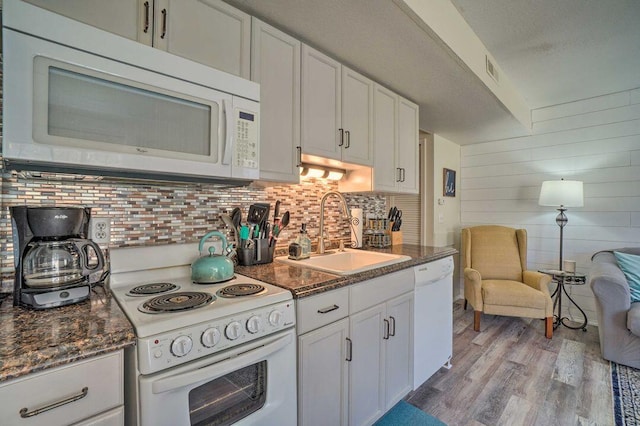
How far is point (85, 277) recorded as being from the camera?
3.47 feet

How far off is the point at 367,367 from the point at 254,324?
2.66ft

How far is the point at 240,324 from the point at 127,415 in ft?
1.30

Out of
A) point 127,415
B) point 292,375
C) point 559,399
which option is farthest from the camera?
point 559,399

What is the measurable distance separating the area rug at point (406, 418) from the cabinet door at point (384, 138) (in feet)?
4.79

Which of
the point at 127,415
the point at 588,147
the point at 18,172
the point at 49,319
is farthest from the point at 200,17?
the point at 588,147

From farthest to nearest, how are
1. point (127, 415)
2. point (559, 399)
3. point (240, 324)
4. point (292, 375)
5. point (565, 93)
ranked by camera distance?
point (565, 93) → point (559, 399) → point (292, 375) → point (240, 324) → point (127, 415)

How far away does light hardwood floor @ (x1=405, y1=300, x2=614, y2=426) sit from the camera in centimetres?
180

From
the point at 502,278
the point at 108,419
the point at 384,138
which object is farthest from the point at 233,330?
the point at 502,278

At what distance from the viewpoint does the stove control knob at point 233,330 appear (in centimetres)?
97

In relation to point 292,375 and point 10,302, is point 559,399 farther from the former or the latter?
point 10,302

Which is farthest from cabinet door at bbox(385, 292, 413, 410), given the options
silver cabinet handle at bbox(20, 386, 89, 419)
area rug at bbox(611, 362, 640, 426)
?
silver cabinet handle at bbox(20, 386, 89, 419)

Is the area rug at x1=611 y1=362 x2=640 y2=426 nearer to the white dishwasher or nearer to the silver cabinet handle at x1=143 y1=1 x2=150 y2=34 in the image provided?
the white dishwasher

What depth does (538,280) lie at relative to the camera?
9.82ft

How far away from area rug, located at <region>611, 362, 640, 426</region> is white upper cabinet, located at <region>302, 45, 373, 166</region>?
2191mm
